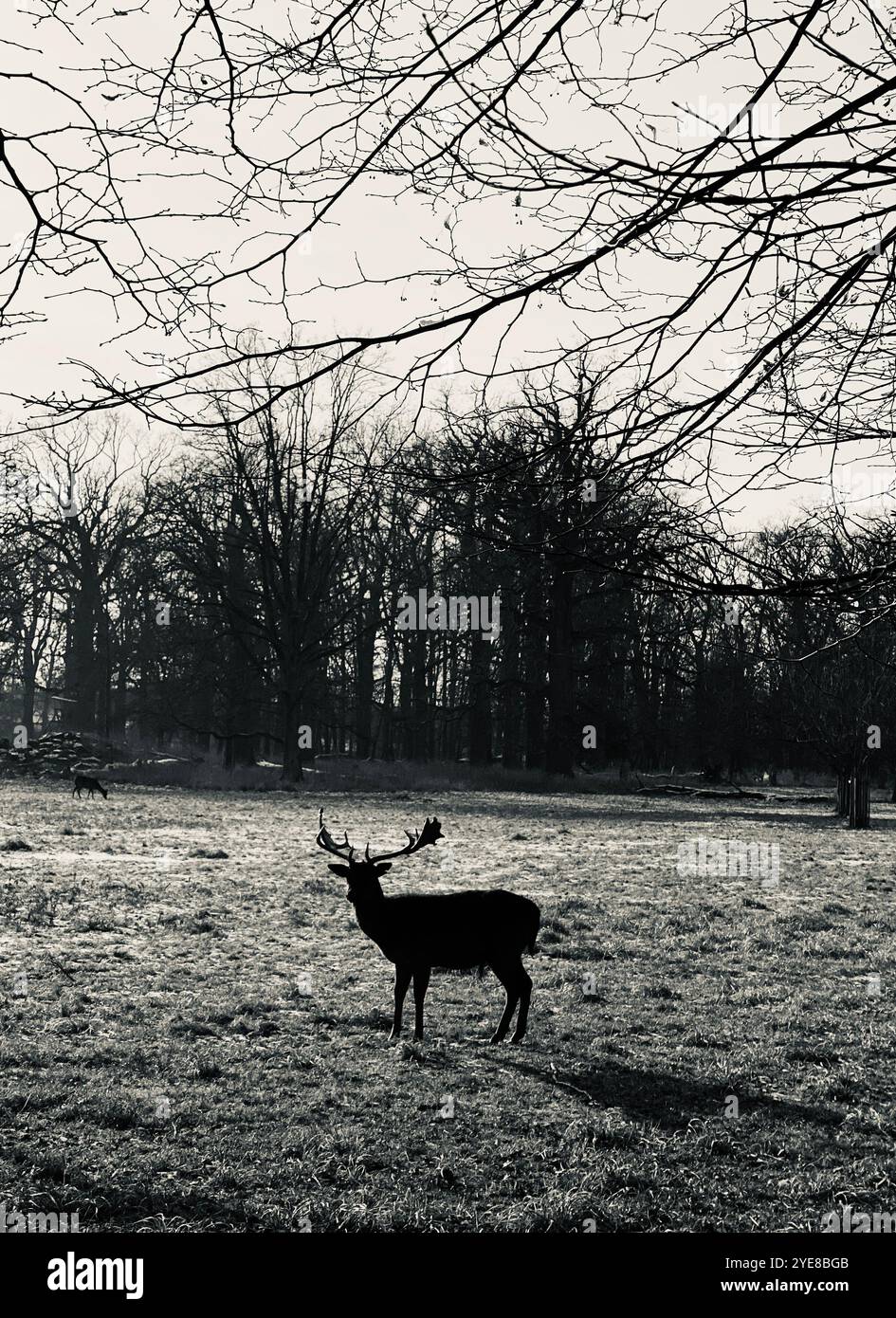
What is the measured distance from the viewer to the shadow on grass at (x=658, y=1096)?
514 centimetres

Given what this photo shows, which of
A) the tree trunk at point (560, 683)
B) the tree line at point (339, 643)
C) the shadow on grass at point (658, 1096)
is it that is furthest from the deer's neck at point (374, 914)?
the tree trunk at point (560, 683)

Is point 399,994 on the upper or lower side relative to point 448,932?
lower

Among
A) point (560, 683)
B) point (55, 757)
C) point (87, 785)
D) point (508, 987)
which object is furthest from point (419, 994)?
point (55, 757)

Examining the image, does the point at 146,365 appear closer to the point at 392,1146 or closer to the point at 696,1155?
the point at 392,1146

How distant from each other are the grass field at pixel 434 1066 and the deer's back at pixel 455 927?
492 millimetres

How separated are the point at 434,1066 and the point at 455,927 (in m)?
0.71

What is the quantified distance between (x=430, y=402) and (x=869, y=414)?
7.91 ft

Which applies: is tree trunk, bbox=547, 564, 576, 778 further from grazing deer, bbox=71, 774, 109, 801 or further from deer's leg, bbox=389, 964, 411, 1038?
deer's leg, bbox=389, 964, 411, 1038

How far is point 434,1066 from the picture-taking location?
5.77 m

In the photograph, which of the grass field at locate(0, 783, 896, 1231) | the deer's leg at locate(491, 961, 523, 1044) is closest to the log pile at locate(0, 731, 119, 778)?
the grass field at locate(0, 783, 896, 1231)

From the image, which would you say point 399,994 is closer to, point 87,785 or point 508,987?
point 508,987

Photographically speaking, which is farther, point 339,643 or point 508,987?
point 339,643

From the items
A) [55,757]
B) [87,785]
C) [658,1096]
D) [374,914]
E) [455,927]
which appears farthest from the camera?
[55,757]

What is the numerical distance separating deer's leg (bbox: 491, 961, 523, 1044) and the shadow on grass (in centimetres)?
30
